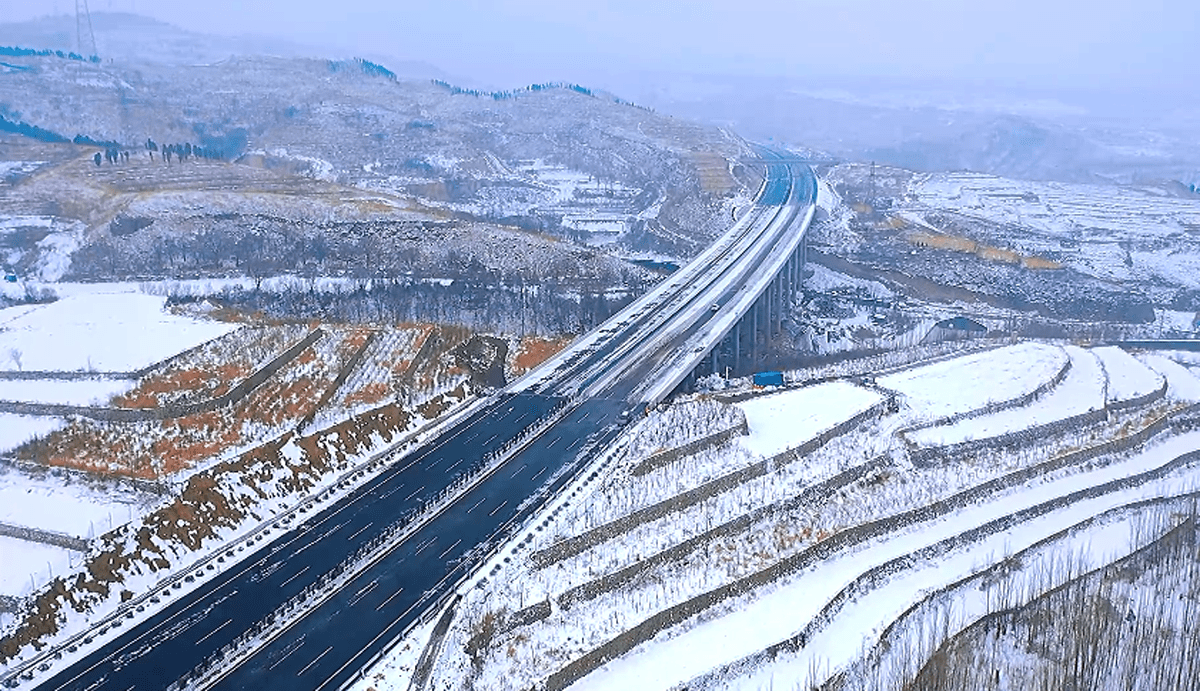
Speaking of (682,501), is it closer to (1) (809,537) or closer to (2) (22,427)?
(1) (809,537)

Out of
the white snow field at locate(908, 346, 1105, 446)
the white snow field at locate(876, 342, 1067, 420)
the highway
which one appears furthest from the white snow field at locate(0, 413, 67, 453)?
the white snow field at locate(876, 342, 1067, 420)

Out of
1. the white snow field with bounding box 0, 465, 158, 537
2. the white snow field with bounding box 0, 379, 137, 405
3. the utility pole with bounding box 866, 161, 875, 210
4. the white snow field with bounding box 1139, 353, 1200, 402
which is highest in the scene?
the utility pole with bounding box 866, 161, 875, 210

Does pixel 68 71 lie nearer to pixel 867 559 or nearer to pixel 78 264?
pixel 78 264

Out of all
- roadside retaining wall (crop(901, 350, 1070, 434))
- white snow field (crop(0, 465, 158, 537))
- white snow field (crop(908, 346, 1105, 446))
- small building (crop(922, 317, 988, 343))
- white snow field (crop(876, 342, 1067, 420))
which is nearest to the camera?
white snow field (crop(0, 465, 158, 537))

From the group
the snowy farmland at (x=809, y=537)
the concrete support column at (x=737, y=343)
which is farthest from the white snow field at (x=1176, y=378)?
the concrete support column at (x=737, y=343)

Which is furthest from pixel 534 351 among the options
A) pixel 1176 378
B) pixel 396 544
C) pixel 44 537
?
pixel 1176 378

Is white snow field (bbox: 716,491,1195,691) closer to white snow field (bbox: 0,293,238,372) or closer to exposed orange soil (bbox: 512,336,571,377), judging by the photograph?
exposed orange soil (bbox: 512,336,571,377)
